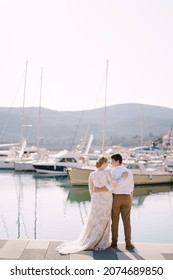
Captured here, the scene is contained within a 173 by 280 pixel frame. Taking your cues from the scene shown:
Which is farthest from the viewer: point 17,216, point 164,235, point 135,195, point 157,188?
point 157,188

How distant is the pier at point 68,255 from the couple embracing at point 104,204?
214 millimetres

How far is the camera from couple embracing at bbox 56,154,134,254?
7066 millimetres

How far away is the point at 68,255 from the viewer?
6578 millimetres

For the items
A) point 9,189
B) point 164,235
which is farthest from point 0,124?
point 164,235

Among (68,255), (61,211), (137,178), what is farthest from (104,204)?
(137,178)

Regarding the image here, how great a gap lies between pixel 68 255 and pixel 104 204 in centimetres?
118

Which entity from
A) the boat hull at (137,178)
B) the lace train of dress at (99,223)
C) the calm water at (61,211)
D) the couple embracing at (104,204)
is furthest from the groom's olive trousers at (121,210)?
the boat hull at (137,178)

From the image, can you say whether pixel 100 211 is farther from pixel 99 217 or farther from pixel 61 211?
pixel 61 211

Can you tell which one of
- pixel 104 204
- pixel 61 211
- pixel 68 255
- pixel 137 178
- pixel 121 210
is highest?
pixel 104 204

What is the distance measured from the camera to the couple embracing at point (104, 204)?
707 centimetres
